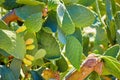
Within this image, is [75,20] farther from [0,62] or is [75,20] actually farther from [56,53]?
[0,62]

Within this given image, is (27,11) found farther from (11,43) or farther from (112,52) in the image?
(112,52)

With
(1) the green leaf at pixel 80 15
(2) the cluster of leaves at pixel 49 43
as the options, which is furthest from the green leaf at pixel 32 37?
(1) the green leaf at pixel 80 15

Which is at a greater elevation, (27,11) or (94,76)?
(27,11)

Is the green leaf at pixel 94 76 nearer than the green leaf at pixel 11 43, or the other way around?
the green leaf at pixel 11 43

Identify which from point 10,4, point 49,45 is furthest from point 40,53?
point 10,4

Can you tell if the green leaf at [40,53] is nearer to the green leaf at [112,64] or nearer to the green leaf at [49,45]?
the green leaf at [49,45]

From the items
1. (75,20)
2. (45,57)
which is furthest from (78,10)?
(45,57)
